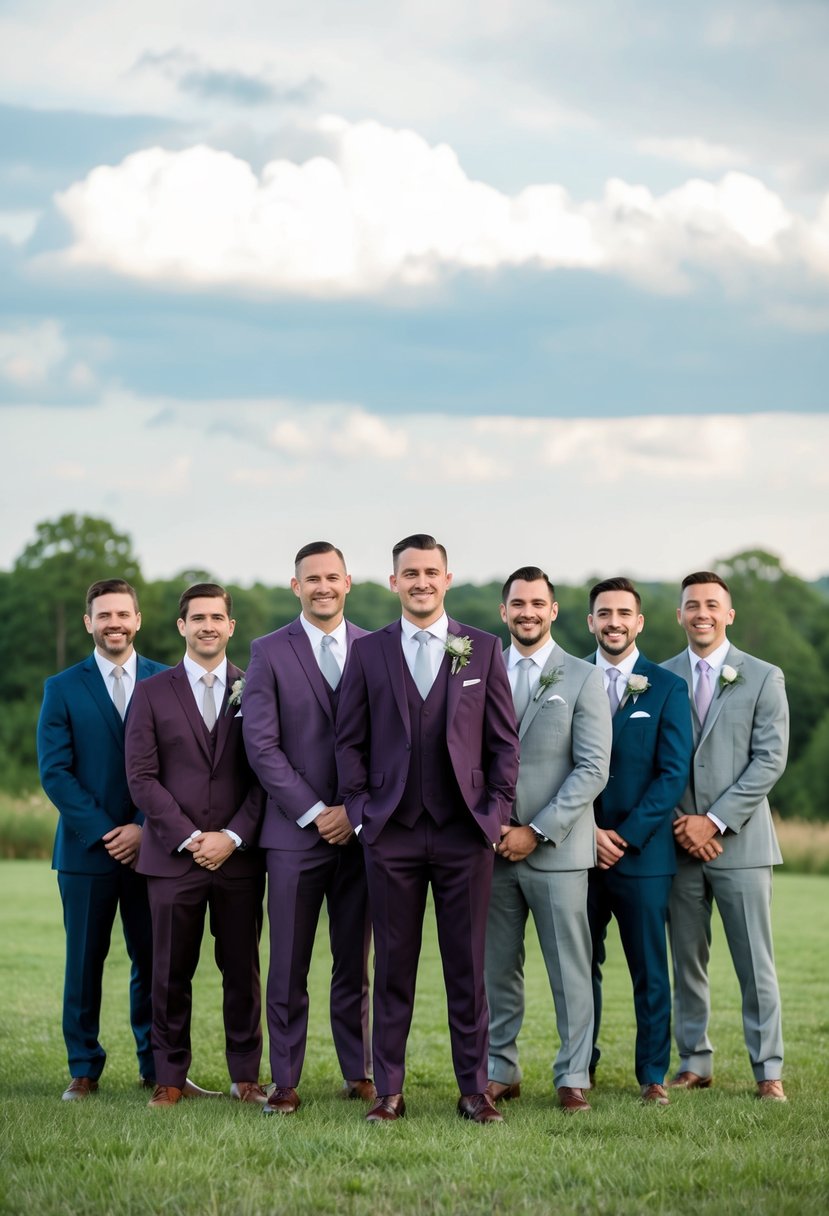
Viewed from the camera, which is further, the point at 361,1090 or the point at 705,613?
the point at 705,613

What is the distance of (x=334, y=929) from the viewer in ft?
26.1

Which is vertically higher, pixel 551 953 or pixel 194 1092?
pixel 551 953

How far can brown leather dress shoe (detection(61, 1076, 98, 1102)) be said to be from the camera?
26.5 ft

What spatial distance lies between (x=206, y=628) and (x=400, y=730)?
1331 mm

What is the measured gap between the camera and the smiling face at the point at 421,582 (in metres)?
7.37

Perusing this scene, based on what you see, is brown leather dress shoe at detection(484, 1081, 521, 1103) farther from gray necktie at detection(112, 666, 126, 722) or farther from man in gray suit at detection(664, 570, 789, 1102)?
gray necktie at detection(112, 666, 126, 722)

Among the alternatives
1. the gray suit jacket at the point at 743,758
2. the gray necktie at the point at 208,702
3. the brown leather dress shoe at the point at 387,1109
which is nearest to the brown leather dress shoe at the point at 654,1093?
the gray suit jacket at the point at 743,758

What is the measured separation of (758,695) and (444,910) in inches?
92.7

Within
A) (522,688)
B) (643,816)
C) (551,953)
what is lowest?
(551,953)

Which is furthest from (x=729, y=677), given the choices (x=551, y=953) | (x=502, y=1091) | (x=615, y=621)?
(x=502, y=1091)

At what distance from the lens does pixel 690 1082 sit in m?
8.39

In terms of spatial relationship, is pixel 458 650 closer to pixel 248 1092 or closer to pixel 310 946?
pixel 310 946

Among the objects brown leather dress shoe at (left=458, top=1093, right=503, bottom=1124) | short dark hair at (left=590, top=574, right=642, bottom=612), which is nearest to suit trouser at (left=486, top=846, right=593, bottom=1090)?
brown leather dress shoe at (left=458, top=1093, right=503, bottom=1124)

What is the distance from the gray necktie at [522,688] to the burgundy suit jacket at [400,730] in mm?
491
